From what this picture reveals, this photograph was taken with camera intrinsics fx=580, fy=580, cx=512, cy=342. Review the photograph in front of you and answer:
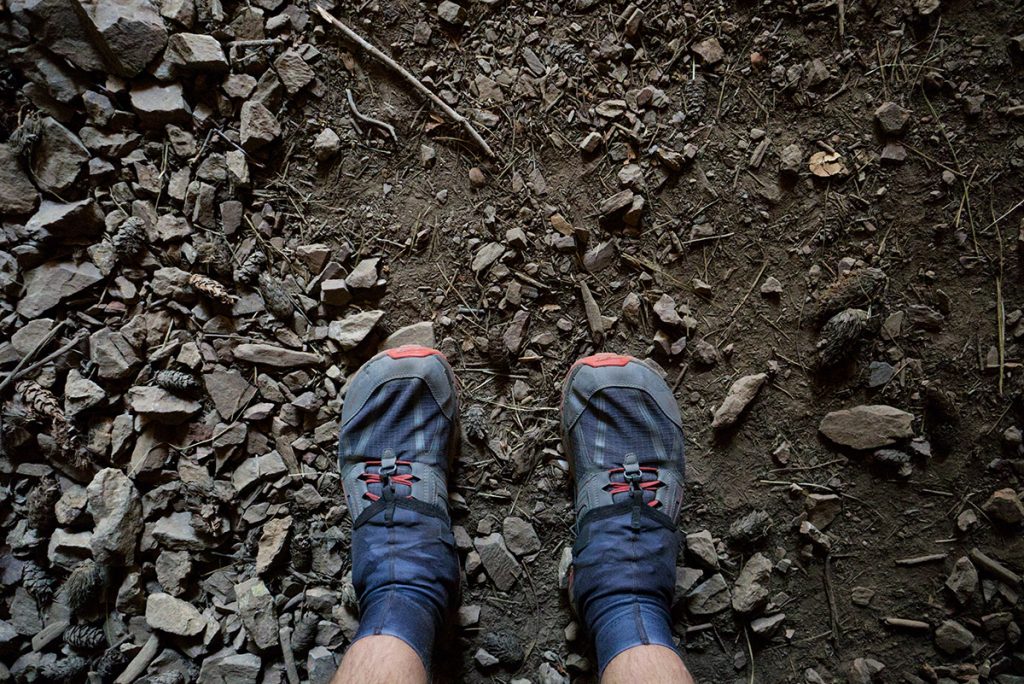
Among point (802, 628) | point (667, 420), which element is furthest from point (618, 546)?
point (802, 628)

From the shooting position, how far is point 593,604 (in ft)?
4.23

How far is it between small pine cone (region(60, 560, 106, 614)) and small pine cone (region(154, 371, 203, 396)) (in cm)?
44

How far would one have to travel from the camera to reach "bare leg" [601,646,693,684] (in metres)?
1.15

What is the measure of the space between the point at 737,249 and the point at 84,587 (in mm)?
1711

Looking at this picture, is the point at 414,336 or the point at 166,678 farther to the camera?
the point at 414,336

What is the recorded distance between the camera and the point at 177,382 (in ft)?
4.46

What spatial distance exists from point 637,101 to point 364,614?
1.34m

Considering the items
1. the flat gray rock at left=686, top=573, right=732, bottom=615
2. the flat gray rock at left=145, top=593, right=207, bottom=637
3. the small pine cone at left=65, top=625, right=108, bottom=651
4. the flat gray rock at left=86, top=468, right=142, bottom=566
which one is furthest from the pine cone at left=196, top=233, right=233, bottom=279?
the flat gray rock at left=686, top=573, right=732, bottom=615

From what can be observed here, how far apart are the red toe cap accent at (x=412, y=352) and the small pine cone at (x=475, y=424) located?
0.52ft

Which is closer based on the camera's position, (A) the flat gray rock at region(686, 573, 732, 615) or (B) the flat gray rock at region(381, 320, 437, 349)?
(A) the flat gray rock at region(686, 573, 732, 615)

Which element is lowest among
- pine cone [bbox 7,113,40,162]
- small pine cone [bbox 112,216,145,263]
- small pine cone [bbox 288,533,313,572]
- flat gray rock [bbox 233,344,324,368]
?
small pine cone [bbox 288,533,313,572]

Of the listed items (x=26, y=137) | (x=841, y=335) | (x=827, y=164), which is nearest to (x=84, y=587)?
(x=26, y=137)

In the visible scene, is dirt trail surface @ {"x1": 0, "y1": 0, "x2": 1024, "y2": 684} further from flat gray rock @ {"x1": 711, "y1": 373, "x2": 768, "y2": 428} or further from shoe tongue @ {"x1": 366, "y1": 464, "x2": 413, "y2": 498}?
shoe tongue @ {"x1": 366, "y1": 464, "x2": 413, "y2": 498}

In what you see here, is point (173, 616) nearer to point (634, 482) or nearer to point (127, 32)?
point (634, 482)
